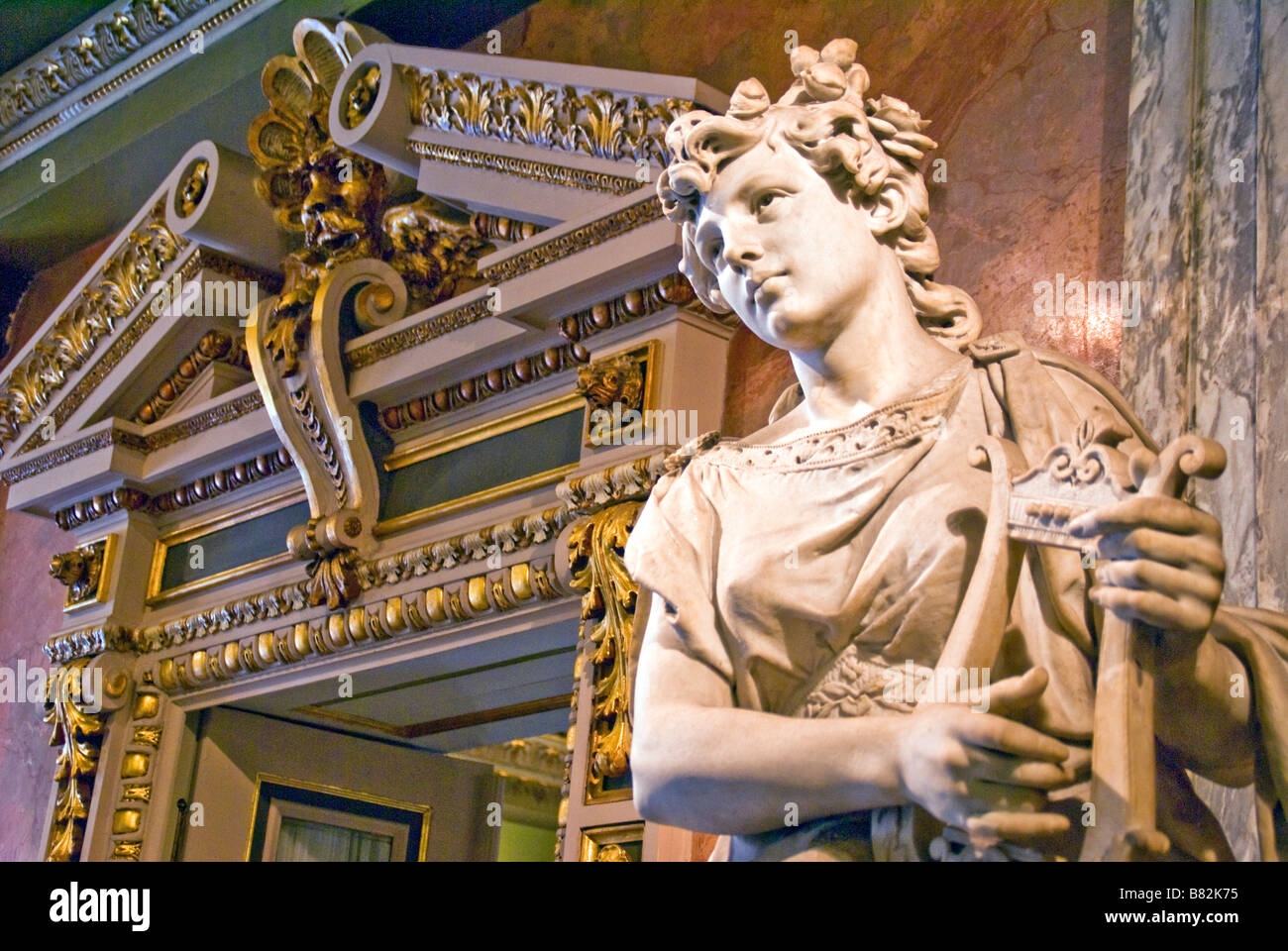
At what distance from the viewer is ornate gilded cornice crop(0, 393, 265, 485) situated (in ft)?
15.4

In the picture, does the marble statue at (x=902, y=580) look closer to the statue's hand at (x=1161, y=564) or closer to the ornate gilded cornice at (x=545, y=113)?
the statue's hand at (x=1161, y=564)

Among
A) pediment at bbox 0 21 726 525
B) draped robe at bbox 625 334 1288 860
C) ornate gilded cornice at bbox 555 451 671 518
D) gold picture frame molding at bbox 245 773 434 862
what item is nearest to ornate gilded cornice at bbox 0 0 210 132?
pediment at bbox 0 21 726 525

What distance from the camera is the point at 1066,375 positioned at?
2.06 m

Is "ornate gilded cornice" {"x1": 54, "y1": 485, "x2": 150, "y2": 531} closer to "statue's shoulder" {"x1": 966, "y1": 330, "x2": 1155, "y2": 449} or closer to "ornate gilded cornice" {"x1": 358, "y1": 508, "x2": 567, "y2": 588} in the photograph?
"ornate gilded cornice" {"x1": 358, "y1": 508, "x2": 567, "y2": 588}

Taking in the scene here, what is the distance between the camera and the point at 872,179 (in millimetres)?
2201

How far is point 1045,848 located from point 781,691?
0.42m

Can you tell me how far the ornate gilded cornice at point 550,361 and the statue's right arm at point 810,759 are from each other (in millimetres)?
1522

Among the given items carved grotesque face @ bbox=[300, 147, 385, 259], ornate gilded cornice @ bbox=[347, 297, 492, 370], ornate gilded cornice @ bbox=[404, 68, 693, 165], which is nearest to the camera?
ornate gilded cornice @ bbox=[404, 68, 693, 165]

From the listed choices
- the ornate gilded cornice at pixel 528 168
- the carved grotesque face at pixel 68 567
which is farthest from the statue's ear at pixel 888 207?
the carved grotesque face at pixel 68 567

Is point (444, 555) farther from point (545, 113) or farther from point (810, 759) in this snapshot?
point (810, 759)

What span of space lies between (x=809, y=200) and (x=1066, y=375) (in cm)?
40

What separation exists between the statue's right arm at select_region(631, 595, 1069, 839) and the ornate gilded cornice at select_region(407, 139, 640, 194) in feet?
6.03
